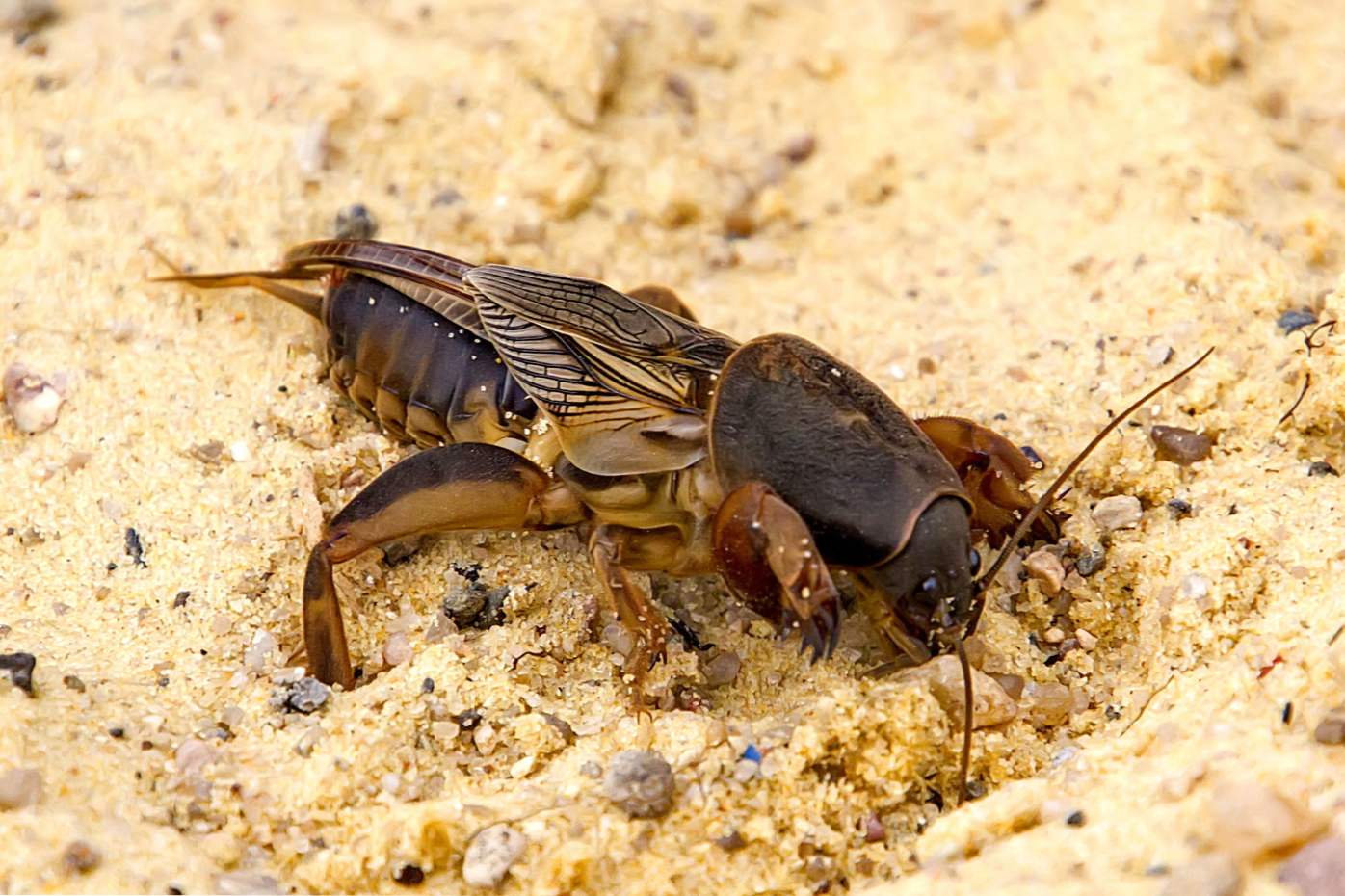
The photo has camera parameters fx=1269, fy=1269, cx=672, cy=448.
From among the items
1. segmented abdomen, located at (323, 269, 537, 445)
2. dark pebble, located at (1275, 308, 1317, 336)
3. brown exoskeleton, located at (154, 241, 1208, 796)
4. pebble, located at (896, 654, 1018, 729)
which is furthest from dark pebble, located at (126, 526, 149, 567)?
dark pebble, located at (1275, 308, 1317, 336)

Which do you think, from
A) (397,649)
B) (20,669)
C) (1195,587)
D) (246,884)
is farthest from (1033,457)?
(20,669)

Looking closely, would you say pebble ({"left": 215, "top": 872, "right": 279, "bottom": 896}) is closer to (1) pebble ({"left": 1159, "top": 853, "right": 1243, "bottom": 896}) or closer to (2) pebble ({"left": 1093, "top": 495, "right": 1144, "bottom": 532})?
(1) pebble ({"left": 1159, "top": 853, "right": 1243, "bottom": 896})

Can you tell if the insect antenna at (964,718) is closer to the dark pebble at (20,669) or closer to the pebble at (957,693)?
the pebble at (957,693)

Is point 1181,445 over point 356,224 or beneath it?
over

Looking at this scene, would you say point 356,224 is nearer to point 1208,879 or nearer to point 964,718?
point 964,718

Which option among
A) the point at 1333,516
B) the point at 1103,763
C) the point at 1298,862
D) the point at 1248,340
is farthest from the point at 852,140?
the point at 1298,862

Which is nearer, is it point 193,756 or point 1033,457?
point 193,756

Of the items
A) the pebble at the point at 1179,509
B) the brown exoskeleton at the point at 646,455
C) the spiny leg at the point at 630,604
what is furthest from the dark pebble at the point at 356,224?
the pebble at the point at 1179,509
